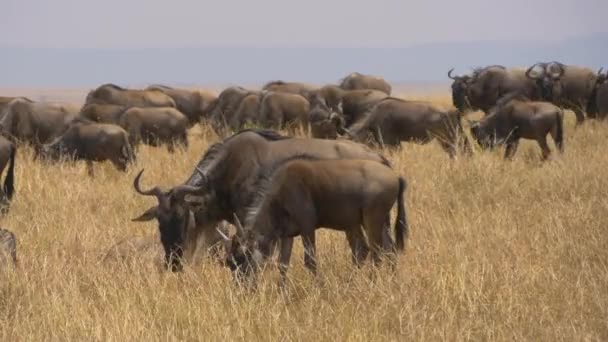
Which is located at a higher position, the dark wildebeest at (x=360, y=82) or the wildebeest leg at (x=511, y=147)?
the wildebeest leg at (x=511, y=147)

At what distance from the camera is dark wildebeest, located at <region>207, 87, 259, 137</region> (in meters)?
21.1

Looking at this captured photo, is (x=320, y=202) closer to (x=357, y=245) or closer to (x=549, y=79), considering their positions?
(x=357, y=245)

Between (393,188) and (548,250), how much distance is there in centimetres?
131

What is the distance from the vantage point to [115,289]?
6.27m

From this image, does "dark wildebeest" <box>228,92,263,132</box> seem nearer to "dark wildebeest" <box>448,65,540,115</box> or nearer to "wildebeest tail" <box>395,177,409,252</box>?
"dark wildebeest" <box>448,65,540,115</box>

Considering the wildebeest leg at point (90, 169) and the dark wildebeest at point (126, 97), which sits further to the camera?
the dark wildebeest at point (126, 97)

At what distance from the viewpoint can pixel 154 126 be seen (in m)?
17.3

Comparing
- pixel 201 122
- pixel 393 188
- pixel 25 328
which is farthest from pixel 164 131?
pixel 25 328

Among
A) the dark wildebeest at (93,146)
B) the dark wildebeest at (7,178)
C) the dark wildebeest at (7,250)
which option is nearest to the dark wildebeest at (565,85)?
the dark wildebeest at (93,146)

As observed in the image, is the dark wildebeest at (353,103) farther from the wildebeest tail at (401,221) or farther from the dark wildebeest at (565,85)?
the wildebeest tail at (401,221)

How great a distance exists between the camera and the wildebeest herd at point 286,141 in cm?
707

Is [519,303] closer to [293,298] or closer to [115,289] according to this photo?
[293,298]

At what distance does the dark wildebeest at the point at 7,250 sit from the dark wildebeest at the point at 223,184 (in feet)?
3.51

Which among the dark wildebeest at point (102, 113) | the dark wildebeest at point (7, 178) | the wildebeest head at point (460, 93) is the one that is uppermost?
the dark wildebeest at point (7, 178)
